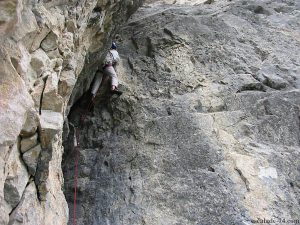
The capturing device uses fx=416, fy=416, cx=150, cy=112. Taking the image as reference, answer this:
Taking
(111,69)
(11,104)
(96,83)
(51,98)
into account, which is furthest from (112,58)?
(11,104)

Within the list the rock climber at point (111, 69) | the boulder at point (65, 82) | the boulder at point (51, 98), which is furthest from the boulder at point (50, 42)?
the rock climber at point (111, 69)

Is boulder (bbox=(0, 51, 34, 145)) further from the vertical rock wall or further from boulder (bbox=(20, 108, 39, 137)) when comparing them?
boulder (bbox=(20, 108, 39, 137))

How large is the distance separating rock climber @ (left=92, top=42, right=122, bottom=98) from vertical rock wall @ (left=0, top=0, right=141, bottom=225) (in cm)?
275

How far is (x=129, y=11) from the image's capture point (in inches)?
486

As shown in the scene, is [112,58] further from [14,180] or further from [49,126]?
[14,180]

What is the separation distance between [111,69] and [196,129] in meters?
3.04

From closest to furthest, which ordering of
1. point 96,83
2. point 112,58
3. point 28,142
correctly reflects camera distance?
point 28,142, point 96,83, point 112,58

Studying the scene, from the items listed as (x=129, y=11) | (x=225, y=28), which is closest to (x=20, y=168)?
(x=129, y=11)

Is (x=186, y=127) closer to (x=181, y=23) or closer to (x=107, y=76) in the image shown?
(x=107, y=76)

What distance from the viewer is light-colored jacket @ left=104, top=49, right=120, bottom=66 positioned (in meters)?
11.1

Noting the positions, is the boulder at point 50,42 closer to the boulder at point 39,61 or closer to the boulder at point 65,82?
the boulder at point 39,61

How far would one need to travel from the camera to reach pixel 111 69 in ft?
35.8

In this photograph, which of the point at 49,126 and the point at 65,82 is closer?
the point at 49,126

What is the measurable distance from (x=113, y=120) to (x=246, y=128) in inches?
125
